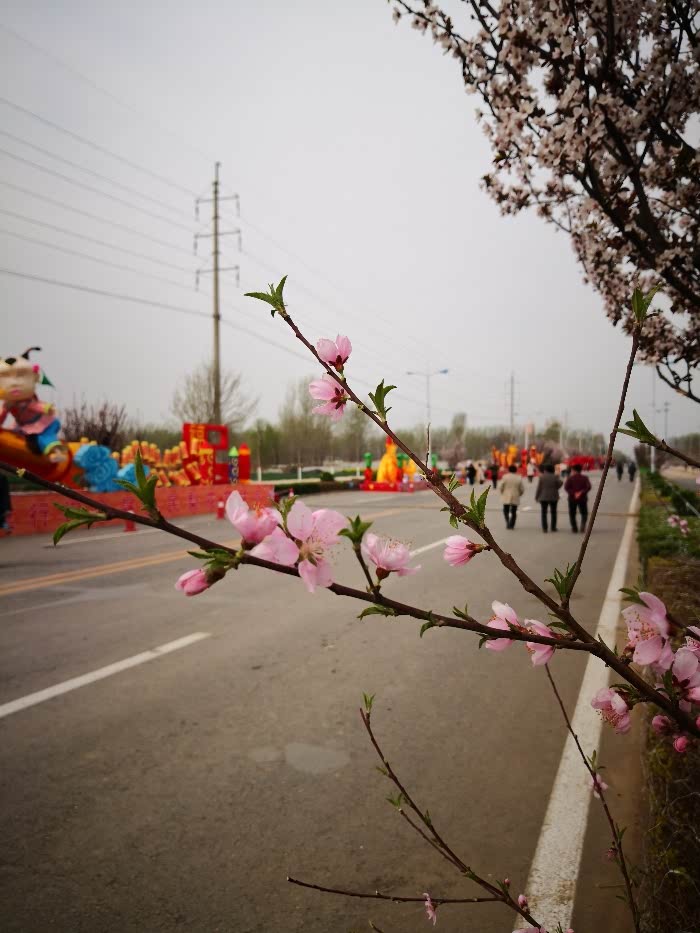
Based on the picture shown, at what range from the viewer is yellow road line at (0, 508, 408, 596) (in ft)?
26.9

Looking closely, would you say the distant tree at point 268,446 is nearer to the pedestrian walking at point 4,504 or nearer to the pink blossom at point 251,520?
the pedestrian walking at point 4,504

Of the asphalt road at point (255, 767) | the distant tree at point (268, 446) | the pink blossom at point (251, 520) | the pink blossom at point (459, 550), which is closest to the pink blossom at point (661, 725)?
the pink blossom at point (459, 550)

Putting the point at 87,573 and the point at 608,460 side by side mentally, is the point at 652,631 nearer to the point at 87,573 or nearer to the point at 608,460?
the point at 608,460

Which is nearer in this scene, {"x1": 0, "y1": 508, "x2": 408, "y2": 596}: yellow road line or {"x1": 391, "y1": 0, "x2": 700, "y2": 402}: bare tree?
{"x1": 391, "y1": 0, "x2": 700, "y2": 402}: bare tree

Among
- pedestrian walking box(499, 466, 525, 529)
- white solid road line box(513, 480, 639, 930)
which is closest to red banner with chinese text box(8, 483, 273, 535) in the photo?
pedestrian walking box(499, 466, 525, 529)

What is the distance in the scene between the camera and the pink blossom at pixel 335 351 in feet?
4.12

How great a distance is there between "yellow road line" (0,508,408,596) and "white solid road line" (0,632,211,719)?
2447mm

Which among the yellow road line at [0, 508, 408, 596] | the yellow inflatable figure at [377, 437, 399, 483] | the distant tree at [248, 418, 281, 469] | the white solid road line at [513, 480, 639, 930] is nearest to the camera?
the white solid road line at [513, 480, 639, 930]

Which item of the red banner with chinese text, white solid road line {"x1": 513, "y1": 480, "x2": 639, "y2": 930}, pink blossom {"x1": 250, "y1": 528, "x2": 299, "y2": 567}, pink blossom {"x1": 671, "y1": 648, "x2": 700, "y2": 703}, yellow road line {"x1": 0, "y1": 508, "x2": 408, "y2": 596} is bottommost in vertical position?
yellow road line {"x1": 0, "y1": 508, "x2": 408, "y2": 596}

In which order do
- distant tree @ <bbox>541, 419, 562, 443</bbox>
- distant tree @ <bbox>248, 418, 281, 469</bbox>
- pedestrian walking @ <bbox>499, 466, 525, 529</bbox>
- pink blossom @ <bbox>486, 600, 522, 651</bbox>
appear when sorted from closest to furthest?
pink blossom @ <bbox>486, 600, 522, 651</bbox> < pedestrian walking @ <bbox>499, 466, 525, 529</bbox> < distant tree @ <bbox>248, 418, 281, 469</bbox> < distant tree @ <bbox>541, 419, 562, 443</bbox>

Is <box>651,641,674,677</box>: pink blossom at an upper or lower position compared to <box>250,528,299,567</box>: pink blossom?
lower

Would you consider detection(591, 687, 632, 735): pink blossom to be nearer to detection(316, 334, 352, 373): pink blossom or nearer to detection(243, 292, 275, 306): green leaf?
detection(316, 334, 352, 373): pink blossom

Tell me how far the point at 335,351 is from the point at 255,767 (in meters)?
2.94

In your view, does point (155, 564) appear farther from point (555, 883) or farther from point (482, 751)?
point (555, 883)
